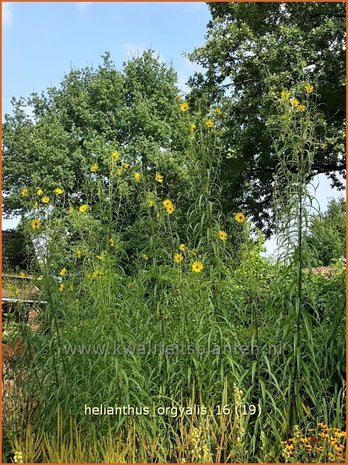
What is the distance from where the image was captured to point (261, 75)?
504 inches

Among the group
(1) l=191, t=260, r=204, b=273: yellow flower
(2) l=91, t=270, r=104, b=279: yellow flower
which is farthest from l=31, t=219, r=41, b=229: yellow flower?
(1) l=191, t=260, r=204, b=273: yellow flower

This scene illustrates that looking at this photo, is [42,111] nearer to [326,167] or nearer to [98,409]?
[326,167]

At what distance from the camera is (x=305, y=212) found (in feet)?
11.9

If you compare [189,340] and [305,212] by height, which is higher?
[305,212]

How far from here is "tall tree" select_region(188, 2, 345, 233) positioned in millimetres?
12086

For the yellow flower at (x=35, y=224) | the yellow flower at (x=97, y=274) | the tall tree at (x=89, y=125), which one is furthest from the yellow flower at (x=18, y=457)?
the tall tree at (x=89, y=125)

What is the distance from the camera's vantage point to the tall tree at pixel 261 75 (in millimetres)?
12086

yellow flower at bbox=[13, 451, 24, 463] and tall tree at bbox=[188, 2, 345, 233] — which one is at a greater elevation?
tall tree at bbox=[188, 2, 345, 233]

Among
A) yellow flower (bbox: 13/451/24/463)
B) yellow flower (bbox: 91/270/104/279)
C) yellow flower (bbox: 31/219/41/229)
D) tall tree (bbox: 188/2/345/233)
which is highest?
tall tree (bbox: 188/2/345/233)

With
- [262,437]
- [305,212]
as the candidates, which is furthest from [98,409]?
→ [305,212]

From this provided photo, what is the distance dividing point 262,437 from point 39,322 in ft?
6.09

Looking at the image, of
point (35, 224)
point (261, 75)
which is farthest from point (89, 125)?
point (35, 224)

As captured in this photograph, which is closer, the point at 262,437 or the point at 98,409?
the point at 262,437

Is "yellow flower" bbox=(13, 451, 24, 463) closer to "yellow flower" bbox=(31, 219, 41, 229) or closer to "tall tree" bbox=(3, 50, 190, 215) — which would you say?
"yellow flower" bbox=(31, 219, 41, 229)
